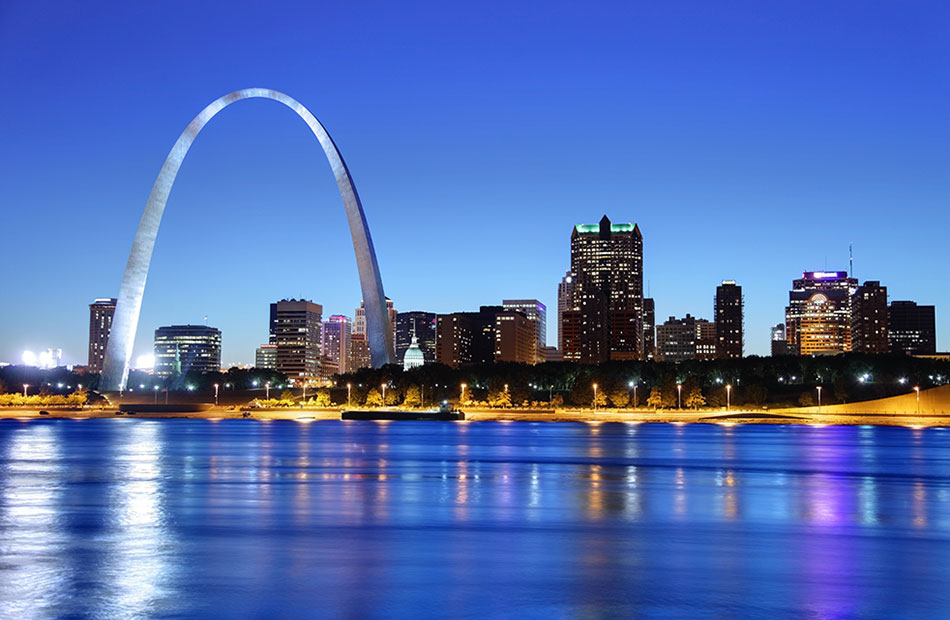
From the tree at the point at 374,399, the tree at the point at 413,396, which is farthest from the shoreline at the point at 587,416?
the tree at the point at 413,396

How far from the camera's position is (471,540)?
19.7m

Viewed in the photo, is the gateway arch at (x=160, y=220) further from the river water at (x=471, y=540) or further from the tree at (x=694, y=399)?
the river water at (x=471, y=540)

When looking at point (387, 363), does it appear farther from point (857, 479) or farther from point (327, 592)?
point (327, 592)

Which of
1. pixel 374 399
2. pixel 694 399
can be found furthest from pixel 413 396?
pixel 694 399

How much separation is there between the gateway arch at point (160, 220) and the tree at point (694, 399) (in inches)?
1813

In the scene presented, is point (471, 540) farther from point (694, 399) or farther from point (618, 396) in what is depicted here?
point (694, 399)

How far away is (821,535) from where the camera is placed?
68.4 feet

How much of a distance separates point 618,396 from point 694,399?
32.2ft

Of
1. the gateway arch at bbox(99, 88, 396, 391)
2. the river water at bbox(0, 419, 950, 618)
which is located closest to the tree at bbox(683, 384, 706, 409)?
the gateway arch at bbox(99, 88, 396, 391)

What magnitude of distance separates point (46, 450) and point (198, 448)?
770 cm

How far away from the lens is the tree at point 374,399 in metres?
133

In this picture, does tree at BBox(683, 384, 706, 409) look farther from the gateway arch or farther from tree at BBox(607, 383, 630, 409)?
the gateway arch

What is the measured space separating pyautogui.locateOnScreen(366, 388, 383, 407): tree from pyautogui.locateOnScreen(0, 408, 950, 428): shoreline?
546cm

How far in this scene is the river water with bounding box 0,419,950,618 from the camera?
13812mm
